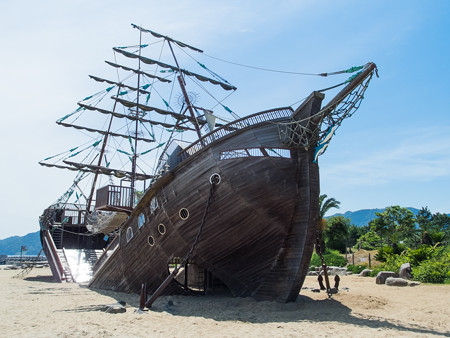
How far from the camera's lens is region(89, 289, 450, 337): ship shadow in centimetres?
864

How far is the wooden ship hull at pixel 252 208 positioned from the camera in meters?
10.9

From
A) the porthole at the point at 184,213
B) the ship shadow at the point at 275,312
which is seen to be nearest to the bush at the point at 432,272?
the ship shadow at the point at 275,312

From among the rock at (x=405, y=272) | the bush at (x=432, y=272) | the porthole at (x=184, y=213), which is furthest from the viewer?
the rock at (x=405, y=272)

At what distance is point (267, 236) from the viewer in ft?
36.7

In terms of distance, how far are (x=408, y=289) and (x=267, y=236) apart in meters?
7.84

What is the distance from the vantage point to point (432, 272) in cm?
1683

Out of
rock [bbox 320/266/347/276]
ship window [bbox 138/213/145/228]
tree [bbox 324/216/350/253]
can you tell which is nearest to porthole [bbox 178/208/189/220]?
ship window [bbox 138/213/145/228]

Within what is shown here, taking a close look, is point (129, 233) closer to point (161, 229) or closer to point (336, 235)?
point (161, 229)

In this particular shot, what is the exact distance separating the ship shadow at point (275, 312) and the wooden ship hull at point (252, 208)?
58 cm

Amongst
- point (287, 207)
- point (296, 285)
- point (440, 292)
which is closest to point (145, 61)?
point (287, 207)

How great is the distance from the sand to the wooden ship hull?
89 cm

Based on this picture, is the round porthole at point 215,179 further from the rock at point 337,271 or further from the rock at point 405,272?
the rock at point 337,271

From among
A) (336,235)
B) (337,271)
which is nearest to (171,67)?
(337,271)

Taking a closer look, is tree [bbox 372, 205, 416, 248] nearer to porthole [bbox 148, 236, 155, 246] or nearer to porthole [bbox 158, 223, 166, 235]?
porthole [bbox 148, 236, 155, 246]
